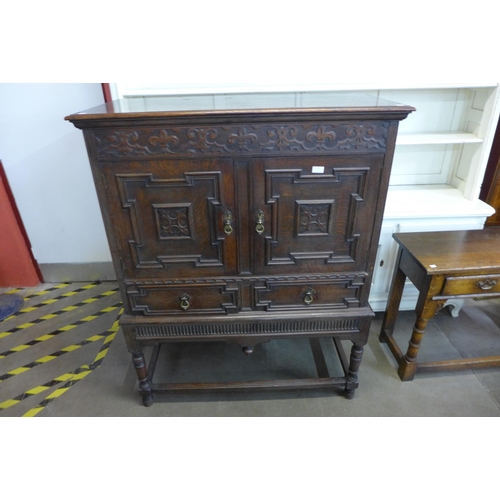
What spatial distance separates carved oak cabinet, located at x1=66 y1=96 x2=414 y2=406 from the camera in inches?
49.2

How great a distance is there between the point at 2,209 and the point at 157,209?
1984 mm

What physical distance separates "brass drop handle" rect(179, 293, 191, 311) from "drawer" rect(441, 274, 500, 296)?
4.22 ft

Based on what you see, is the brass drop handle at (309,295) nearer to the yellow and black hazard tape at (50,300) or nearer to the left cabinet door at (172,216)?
the left cabinet door at (172,216)

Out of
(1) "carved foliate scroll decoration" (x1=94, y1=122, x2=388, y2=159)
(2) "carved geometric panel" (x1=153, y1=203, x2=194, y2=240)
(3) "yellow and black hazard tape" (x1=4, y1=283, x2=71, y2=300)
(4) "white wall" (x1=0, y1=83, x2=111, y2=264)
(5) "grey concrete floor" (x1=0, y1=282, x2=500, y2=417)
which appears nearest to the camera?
(1) "carved foliate scroll decoration" (x1=94, y1=122, x2=388, y2=159)

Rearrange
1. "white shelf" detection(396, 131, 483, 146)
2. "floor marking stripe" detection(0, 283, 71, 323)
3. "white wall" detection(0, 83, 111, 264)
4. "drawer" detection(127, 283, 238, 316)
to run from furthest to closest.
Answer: "floor marking stripe" detection(0, 283, 71, 323) → "white wall" detection(0, 83, 111, 264) → "white shelf" detection(396, 131, 483, 146) → "drawer" detection(127, 283, 238, 316)

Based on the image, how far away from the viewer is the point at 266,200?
137cm

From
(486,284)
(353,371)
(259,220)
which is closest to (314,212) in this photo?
(259,220)

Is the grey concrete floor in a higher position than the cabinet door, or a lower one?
lower

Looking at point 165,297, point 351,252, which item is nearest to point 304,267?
point 351,252

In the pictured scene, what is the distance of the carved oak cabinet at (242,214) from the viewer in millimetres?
1249

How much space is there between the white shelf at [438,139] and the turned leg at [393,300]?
2.10 feet

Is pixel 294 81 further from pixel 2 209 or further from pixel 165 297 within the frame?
pixel 2 209

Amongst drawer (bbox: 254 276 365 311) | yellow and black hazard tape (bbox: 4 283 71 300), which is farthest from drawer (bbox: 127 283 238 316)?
yellow and black hazard tape (bbox: 4 283 71 300)

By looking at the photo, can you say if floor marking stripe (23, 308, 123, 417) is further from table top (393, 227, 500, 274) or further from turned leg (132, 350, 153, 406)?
table top (393, 227, 500, 274)
